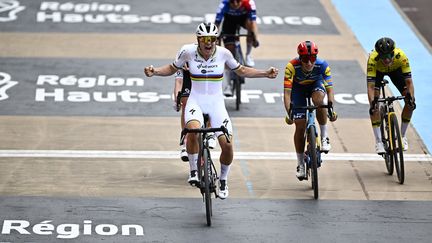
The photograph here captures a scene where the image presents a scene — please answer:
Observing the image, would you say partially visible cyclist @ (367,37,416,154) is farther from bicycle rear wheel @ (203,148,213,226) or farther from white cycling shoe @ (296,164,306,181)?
bicycle rear wheel @ (203,148,213,226)

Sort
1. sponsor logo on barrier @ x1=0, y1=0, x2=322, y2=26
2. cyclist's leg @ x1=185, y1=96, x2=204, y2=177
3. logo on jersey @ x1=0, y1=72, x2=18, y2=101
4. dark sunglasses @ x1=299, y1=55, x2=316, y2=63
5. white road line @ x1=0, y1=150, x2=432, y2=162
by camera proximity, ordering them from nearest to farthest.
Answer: cyclist's leg @ x1=185, y1=96, x2=204, y2=177 → dark sunglasses @ x1=299, y1=55, x2=316, y2=63 → white road line @ x1=0, y1=150, x2=432, y2=162 → logo on jersey @ x1=0, y1=72, x2=18, y2=101 → sponsor logo on barrier @ x1=0, y1=0, x2=322, y2=26

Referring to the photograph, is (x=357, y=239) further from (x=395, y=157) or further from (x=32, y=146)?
(x=32, y=146)

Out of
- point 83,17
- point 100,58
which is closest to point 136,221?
point 100,58

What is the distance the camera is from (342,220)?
559 inches

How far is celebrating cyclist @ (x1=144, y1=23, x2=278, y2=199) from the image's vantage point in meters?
14.2

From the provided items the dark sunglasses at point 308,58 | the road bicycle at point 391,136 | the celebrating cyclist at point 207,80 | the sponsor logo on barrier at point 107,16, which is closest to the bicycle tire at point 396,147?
the road bicycle at point 391,136

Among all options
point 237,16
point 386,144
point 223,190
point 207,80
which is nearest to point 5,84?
point 237,16

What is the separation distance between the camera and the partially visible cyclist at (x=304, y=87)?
49.1ft

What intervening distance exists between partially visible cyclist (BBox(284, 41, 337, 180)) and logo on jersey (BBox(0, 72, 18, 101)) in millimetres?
6728

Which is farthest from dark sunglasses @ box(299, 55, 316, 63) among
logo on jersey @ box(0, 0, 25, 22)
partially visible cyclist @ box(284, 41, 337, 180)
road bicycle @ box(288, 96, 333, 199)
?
logo on jersey @ box(0, 0, 25, 22)

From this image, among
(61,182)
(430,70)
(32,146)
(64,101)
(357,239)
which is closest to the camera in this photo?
(357,239)

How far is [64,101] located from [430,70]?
720 centimetres

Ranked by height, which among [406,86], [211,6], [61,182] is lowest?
[211,6]

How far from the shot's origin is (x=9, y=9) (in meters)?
27.2
